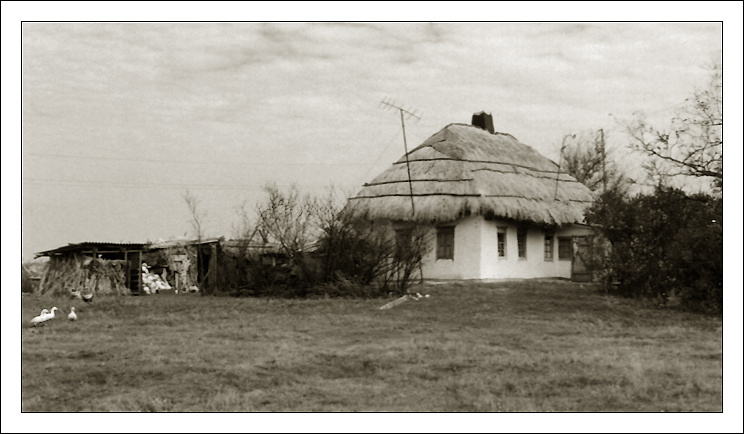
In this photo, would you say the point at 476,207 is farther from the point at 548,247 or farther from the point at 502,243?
the point at 548,247

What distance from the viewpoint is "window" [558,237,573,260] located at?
27.0 meters

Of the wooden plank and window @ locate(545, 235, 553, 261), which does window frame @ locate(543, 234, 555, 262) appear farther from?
the wooden plank

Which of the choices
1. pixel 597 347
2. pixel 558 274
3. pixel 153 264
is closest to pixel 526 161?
pixel 558 274

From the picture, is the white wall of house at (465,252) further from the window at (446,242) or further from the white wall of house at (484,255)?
the window at (446,242)

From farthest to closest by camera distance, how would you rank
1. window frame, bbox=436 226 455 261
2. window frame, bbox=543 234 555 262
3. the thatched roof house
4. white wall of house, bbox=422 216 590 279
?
window frame, bbox=543 234 555 262, window frame, bbox=436 226 455 261, white wall of house, bbox=422 216 590 279, the thatched roof house

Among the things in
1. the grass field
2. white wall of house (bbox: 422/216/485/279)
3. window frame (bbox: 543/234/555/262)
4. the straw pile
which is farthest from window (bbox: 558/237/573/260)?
the straw pile

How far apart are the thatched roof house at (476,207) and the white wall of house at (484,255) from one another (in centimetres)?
3

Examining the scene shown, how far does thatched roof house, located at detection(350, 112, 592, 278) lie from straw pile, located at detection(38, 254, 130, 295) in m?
7.23

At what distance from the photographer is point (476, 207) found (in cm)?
2283

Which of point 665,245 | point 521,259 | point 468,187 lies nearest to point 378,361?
point 665,245

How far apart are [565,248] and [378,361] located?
19.5 m

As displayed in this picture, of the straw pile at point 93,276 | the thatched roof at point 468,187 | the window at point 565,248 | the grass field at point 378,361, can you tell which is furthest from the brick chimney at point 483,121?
the grass field at point 378,361

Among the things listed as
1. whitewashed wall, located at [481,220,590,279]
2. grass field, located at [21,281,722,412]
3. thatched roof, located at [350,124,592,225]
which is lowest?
grass field, located at [21,281,722,412]

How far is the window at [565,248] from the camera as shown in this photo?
27.0m
